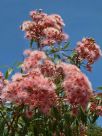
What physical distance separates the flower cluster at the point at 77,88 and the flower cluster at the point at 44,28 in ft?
6.90

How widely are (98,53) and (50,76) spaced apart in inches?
59.8

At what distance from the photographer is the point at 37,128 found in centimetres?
667

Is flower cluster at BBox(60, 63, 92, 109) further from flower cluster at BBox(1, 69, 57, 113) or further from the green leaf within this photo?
the green leaf

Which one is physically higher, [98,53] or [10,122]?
[98,53]

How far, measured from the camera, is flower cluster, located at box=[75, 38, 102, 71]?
7.36m

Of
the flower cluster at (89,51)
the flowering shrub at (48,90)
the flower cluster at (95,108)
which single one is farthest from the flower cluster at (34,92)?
the flower cluster at (95,108)

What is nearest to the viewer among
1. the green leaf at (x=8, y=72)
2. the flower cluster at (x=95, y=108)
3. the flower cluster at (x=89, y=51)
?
the green leaf at (x=8, y=72)

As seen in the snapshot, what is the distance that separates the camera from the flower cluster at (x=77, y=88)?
17.2 feet

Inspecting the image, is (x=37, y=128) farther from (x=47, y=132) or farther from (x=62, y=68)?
(x=62, y=68)

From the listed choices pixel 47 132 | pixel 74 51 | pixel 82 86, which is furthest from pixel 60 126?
pixel 82 86

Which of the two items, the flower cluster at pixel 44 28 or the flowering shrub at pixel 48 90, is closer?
the flowering shrub at pixel 48 90

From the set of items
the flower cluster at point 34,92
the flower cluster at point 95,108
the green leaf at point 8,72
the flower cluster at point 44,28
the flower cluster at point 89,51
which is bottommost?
the flower cluster at point 34,92

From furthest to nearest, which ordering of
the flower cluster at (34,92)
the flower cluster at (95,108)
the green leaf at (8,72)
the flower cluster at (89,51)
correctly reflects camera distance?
1. the flower cluster at (95,108)
2. the flower cluster at (89,51)
3. the green leaf at (8,72)
4. the flower cluster at (34,92)

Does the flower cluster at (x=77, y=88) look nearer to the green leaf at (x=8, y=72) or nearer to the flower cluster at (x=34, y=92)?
the flower cluster at (x=34, y=92)
